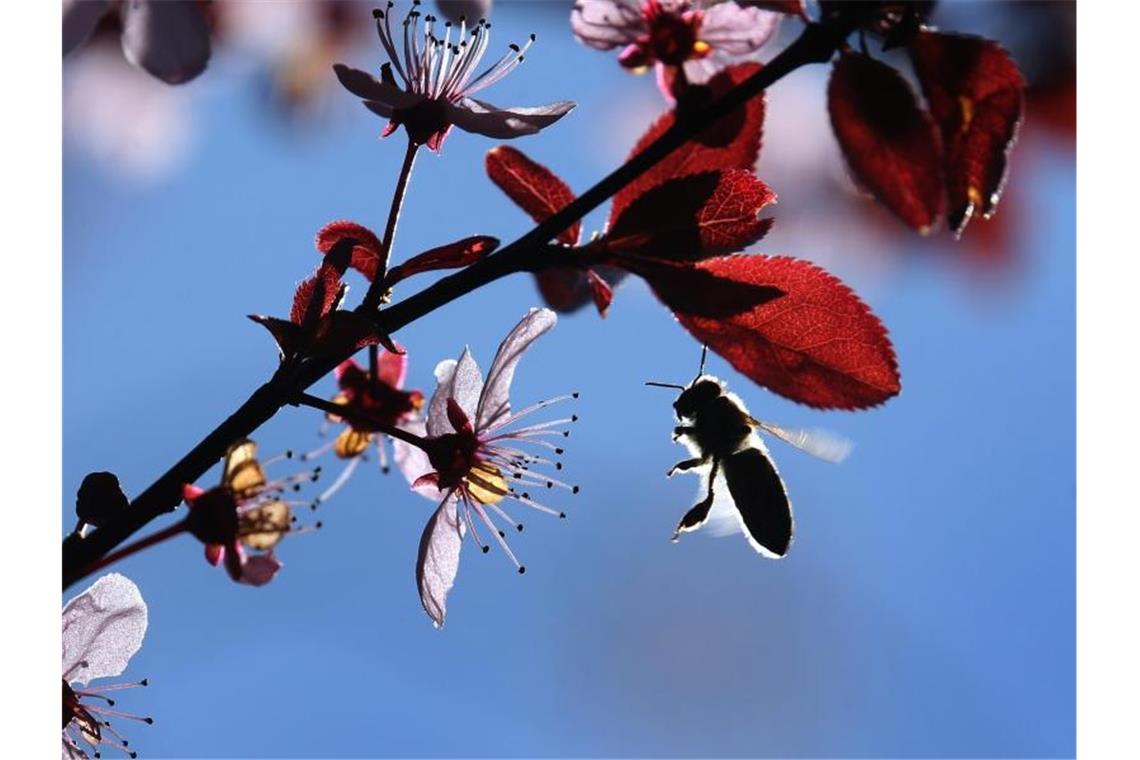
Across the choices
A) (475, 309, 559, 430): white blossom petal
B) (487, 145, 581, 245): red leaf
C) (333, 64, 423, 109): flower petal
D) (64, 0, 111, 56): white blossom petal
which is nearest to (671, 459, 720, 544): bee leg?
(475, 309, 559, 430): white blossom petal

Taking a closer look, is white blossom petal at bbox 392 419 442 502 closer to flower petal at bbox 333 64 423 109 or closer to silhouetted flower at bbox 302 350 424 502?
silhouetted flower at bbox 302 350 424 502

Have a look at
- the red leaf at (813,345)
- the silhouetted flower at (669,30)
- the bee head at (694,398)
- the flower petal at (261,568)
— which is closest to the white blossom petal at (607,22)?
the silhouetted flower at (669,30)

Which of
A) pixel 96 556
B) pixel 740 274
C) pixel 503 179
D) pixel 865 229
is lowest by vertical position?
pixel 96 556

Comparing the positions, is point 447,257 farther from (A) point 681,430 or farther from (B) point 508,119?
(A) point 681,430

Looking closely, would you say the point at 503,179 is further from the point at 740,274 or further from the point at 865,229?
the point at 865,229

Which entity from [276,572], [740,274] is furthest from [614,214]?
[276,572]

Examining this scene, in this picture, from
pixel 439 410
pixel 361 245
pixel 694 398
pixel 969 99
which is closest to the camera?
pixel 969 99

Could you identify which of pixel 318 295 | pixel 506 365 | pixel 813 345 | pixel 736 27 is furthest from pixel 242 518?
pixel 736 27

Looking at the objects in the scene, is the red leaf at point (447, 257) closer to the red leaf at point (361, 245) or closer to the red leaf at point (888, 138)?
the red leaf at point (361, 245)
